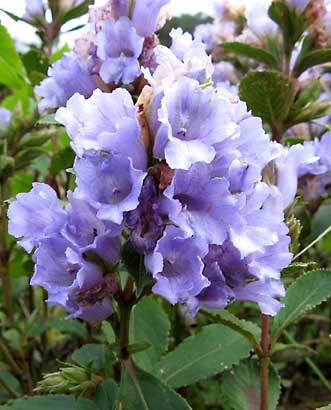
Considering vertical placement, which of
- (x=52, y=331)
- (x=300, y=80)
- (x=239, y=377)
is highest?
(x=300, y=80)

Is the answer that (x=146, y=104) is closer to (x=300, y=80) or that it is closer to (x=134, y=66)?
(x=134, y=66)

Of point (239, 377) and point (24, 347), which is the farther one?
point (24, 347)

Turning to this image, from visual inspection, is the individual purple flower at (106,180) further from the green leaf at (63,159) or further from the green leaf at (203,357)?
the green leaf at (63,159)

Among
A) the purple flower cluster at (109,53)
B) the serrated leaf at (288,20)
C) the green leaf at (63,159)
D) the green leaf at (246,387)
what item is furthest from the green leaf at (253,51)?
the green leaf at (246,387)

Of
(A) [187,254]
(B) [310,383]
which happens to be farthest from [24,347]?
(B) [310,383]

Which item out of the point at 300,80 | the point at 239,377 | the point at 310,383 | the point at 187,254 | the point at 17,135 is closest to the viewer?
the point at 187,254

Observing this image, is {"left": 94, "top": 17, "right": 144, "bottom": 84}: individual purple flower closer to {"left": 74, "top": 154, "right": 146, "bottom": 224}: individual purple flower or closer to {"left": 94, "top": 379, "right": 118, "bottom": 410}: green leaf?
{"left": 74, "top": 154, "right": 146, "bottom": 224}: individual purple flower
